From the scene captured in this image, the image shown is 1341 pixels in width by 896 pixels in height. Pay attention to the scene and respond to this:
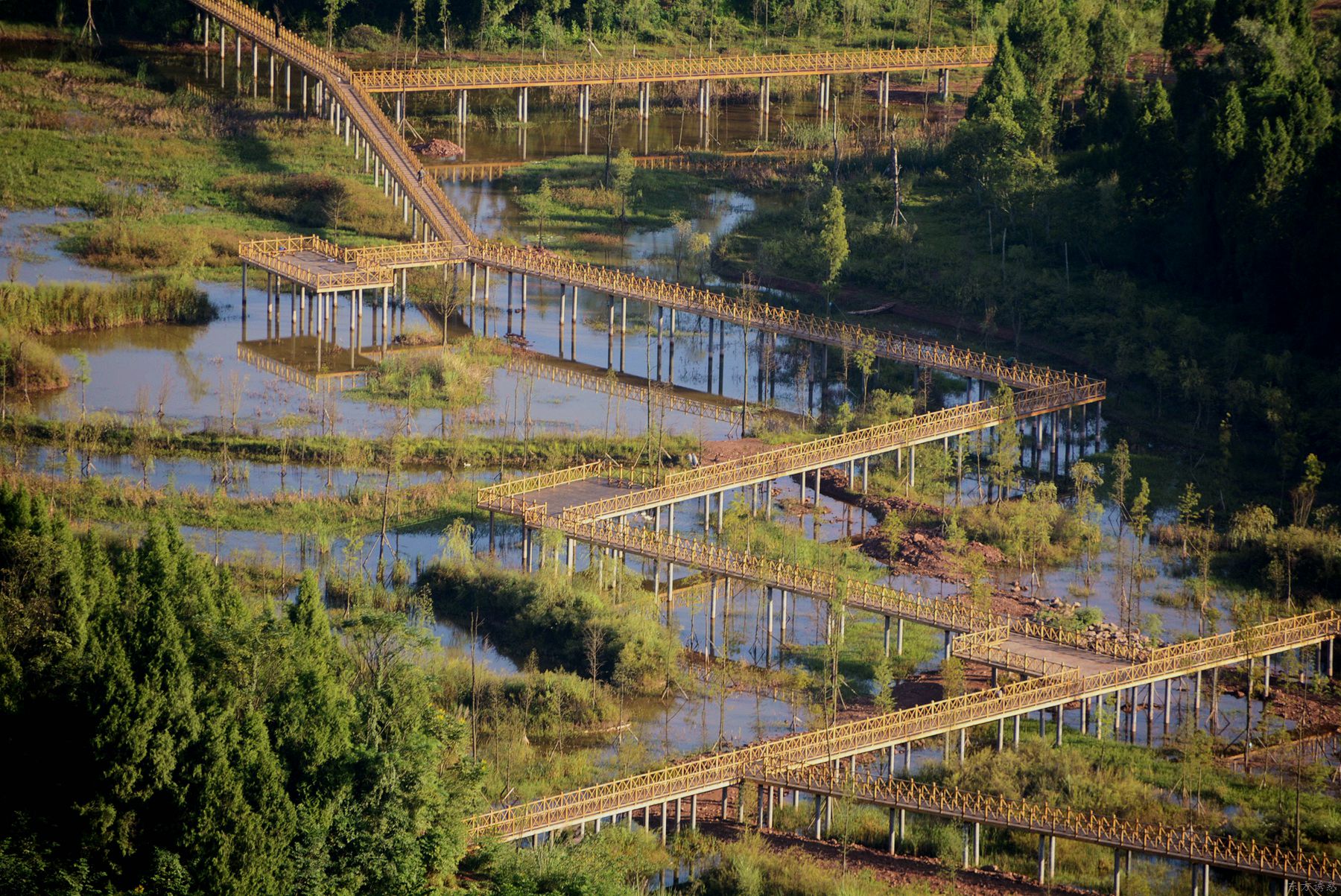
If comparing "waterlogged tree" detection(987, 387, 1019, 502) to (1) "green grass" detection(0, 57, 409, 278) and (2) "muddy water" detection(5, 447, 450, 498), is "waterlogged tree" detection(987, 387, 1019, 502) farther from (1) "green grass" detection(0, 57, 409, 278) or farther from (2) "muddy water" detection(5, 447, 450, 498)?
(1) "green grass" detection(0, 57, 409, 278)

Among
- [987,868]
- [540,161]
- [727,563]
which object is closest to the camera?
[987,868]

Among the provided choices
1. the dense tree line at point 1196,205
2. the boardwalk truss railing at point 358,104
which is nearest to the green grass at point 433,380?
the boardwalk truss railing at point 358,104

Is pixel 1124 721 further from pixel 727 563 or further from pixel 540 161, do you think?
pixel 540 161

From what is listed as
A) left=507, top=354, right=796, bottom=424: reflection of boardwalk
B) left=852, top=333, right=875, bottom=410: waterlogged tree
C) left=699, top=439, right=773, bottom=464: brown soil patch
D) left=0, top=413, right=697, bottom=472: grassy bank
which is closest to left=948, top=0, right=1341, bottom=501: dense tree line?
left=852, top=333, right=875, bottom=410: waterlogged tree

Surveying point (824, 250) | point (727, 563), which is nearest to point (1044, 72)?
point (824, 250)

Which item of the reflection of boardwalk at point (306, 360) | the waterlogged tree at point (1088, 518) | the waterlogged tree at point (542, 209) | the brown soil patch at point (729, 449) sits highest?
the waterlogged tree at point (542, 209)

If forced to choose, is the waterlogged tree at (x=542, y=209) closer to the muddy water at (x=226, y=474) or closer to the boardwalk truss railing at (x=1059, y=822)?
the muddy water at (x=226, y=474)

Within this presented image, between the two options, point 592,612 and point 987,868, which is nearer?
point 987,868
